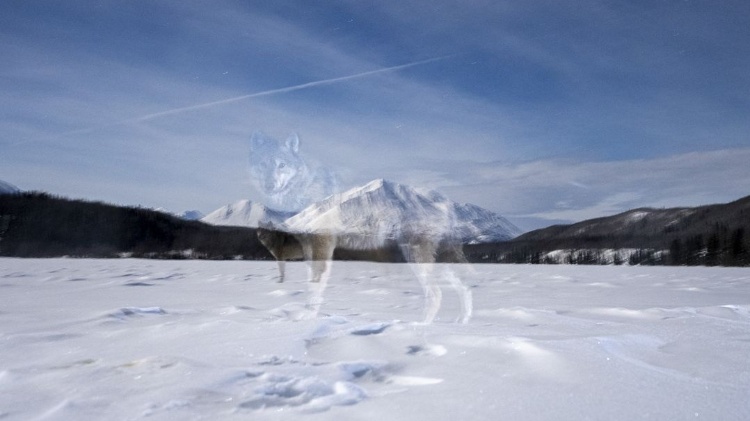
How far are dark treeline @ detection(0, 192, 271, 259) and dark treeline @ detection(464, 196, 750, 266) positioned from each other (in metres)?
29.8

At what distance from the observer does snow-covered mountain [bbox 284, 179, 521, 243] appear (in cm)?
623

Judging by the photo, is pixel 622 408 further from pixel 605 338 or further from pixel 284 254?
pixel 284 254

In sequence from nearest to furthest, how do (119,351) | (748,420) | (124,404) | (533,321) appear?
(748,420) → (124,404) → (119,351) → (533,321)

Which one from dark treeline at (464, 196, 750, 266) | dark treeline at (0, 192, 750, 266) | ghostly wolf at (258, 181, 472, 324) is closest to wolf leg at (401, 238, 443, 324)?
ghostly wolf at (258, 181, 472, 324)

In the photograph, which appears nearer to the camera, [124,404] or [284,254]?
[124,404]

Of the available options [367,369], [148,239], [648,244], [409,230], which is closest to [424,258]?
[409,230]

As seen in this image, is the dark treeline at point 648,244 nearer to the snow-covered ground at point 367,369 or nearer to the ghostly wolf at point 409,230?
the ghostly wolf at point 409,230

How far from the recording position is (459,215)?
641 cm

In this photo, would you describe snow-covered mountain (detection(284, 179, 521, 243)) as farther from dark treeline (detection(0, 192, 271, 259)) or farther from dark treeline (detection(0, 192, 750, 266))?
dark treeline (detection(0, 192, 271, 259))

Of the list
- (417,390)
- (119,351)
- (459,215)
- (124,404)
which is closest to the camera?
(124,404)

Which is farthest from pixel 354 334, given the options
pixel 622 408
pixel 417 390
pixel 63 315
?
pixel 63 315

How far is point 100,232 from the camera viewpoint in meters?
60.6

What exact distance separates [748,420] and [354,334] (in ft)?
8.99

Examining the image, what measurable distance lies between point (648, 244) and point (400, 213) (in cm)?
9604
